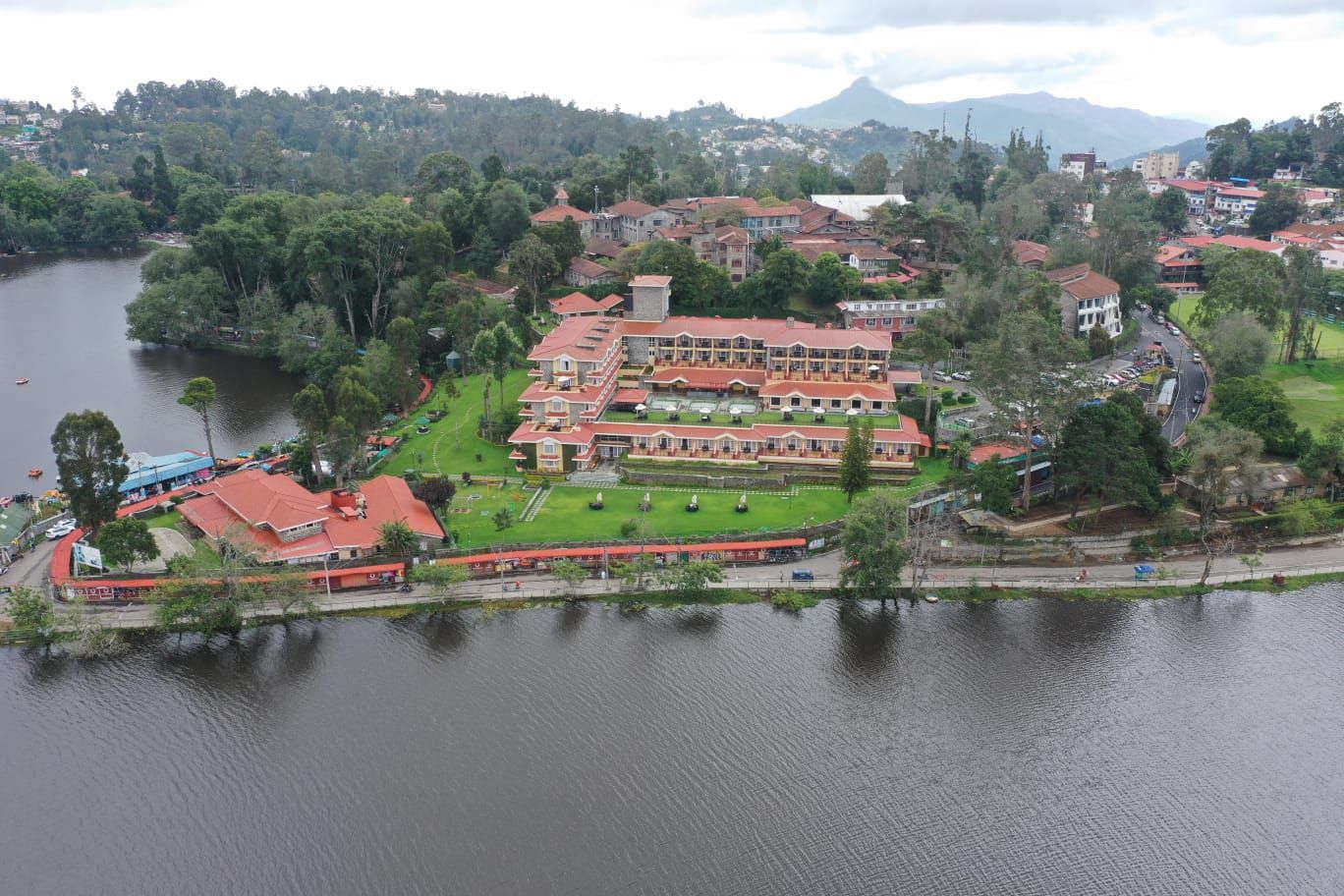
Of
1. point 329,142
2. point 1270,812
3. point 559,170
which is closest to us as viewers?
point 1270,812

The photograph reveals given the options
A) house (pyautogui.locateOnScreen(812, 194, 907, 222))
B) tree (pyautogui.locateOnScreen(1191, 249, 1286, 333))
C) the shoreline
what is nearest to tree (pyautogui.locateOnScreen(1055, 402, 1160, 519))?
the shoreline

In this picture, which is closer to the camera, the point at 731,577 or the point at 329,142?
the point at 731,577

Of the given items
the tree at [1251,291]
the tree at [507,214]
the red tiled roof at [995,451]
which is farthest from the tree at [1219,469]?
the tree at [507,214]

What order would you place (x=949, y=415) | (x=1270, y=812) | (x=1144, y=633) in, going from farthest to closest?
(x=949, y=415)
(x=1144, y=633)
(x=1270, y=812)

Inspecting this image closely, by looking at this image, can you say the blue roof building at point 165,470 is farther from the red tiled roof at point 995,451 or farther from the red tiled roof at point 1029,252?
the red tiled roof at point 1029,252

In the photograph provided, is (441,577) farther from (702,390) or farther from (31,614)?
(702,390)

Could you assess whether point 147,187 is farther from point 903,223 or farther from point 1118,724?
point 1118,724

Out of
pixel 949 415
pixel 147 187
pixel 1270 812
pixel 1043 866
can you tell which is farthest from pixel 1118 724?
pixel 147 187
